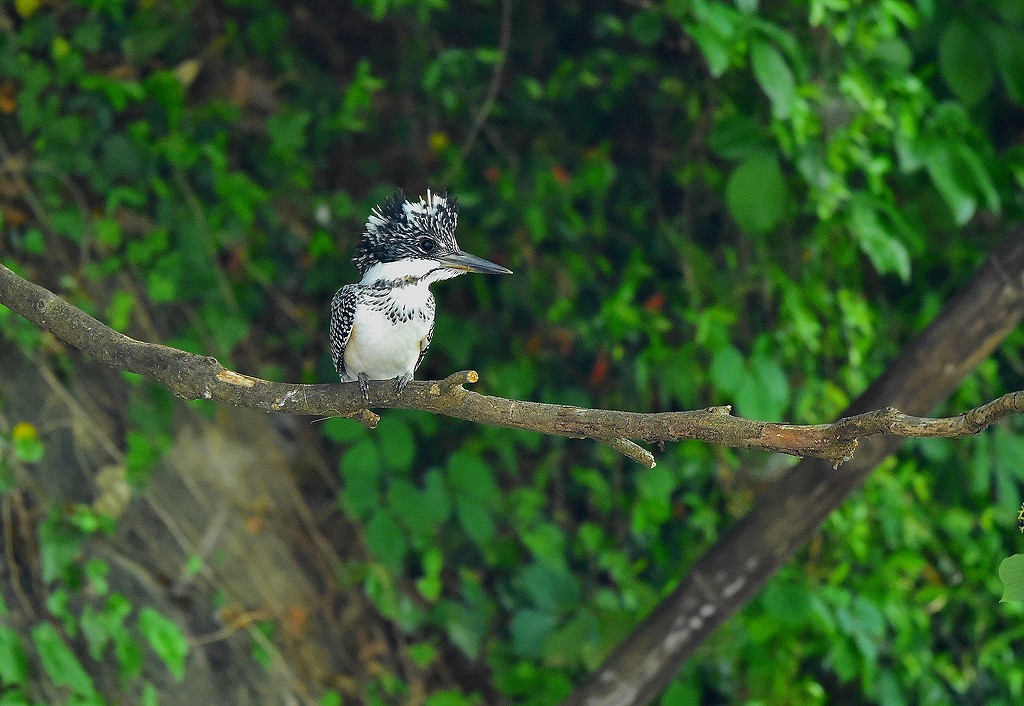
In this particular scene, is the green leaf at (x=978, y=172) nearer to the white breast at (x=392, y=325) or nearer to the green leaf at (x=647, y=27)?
the green leaf at (x=647, y=27)

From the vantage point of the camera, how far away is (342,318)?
2.07 metres

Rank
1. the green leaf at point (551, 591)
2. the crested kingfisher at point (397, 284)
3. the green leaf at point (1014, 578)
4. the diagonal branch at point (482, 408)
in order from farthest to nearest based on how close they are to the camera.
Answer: the green leaf at point (551, 591)
the crested kingfisher at point (397, 284)
the diagonal branch at point (482, 408)
the green leaf at point (1014, 578)

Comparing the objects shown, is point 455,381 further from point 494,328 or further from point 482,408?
point 494,328

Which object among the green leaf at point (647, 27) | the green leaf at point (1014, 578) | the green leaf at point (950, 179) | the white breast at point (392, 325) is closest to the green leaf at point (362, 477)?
the white breast at point (392, 325)

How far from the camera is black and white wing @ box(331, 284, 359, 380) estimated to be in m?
2.05

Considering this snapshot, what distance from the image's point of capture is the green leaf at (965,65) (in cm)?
253

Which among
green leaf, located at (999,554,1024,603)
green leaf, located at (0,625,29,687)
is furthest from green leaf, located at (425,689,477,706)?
green leaf, located at (999,554,1024,603)

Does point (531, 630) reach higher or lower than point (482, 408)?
higher

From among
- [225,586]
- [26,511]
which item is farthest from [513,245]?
[26,511]

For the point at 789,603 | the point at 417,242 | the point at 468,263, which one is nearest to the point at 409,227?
the point at 417,242

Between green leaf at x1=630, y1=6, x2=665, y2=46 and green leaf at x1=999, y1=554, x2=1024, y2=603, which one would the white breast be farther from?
green leaf at x1=999, y1=554, x2=1024, y2=603

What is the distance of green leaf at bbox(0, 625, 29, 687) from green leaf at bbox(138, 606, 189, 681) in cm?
23

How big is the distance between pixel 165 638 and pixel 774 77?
A: 5.29ft

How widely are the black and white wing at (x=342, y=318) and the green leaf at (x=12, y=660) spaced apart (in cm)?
90
